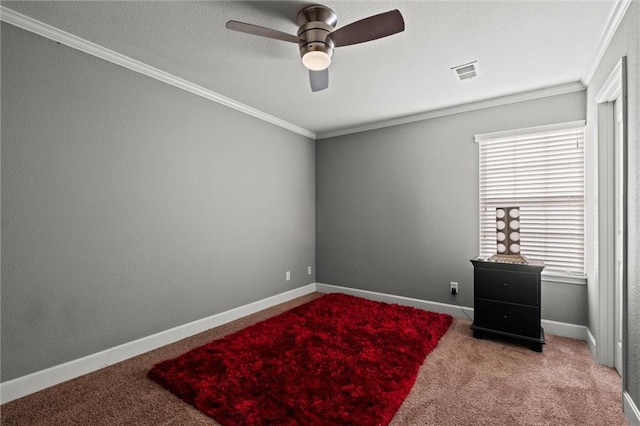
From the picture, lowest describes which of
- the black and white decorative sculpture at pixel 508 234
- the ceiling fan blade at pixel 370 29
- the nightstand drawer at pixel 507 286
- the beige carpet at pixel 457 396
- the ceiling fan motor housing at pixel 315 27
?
the beige carpet at pixel 457 396

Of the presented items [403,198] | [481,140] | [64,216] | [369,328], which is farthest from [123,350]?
[481,140]

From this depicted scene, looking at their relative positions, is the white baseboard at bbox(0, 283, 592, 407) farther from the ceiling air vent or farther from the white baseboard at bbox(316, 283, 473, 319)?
the ceiling air vent

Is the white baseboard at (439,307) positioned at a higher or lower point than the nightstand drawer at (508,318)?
lower

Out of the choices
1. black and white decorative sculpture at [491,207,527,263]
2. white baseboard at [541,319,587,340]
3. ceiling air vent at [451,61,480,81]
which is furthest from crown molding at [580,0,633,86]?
white baseboard at [541,319,587,340]

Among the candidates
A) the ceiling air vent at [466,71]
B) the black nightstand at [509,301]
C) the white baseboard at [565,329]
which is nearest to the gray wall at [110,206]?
the ceiling air vent at [466,71]

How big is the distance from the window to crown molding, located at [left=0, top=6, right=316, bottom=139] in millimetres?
2854

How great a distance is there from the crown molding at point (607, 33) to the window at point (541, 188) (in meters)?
0.54

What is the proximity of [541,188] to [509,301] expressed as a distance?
124cm

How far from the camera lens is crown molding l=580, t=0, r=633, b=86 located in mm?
1895

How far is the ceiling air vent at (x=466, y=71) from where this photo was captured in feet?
8.70

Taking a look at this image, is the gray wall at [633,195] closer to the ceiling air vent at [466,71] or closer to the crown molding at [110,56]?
the ceiling air vent at [466,71]

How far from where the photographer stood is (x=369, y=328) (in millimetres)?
3143

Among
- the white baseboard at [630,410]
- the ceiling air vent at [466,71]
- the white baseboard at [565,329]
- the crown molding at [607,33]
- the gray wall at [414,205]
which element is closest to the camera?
the white baseboard at [630,410]

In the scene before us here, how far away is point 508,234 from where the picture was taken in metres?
3.05
